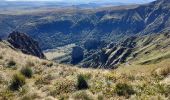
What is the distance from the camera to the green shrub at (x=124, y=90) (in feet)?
65.9

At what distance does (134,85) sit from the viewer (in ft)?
69.1

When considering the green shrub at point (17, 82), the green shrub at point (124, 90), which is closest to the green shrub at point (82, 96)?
the green shrub at point (124, 90)

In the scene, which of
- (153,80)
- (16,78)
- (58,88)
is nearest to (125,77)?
(153,80)

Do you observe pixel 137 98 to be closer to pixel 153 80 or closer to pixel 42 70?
pixel 153 80

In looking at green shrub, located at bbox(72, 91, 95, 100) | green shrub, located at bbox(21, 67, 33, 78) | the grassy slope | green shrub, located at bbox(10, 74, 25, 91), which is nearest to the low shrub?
the grassy slope

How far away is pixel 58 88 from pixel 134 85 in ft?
14.4

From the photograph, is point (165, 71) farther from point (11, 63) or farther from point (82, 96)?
point (11, 63)

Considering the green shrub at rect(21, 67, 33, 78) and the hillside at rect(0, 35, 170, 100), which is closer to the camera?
the hillside at rect(0, 35, 170, 100)

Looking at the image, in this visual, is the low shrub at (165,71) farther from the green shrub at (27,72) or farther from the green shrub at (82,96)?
the green shrub at (27,72)

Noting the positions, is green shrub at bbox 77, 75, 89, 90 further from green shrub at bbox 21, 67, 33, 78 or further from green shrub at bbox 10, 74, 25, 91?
green shrub at bbox 21, 67, 33, 78

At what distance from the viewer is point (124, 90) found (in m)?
20.3

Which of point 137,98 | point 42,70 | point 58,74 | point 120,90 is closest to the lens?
point 137,98

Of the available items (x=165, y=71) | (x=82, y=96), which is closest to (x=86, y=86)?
(x=82, y=96)

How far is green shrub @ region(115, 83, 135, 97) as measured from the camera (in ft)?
65.9
